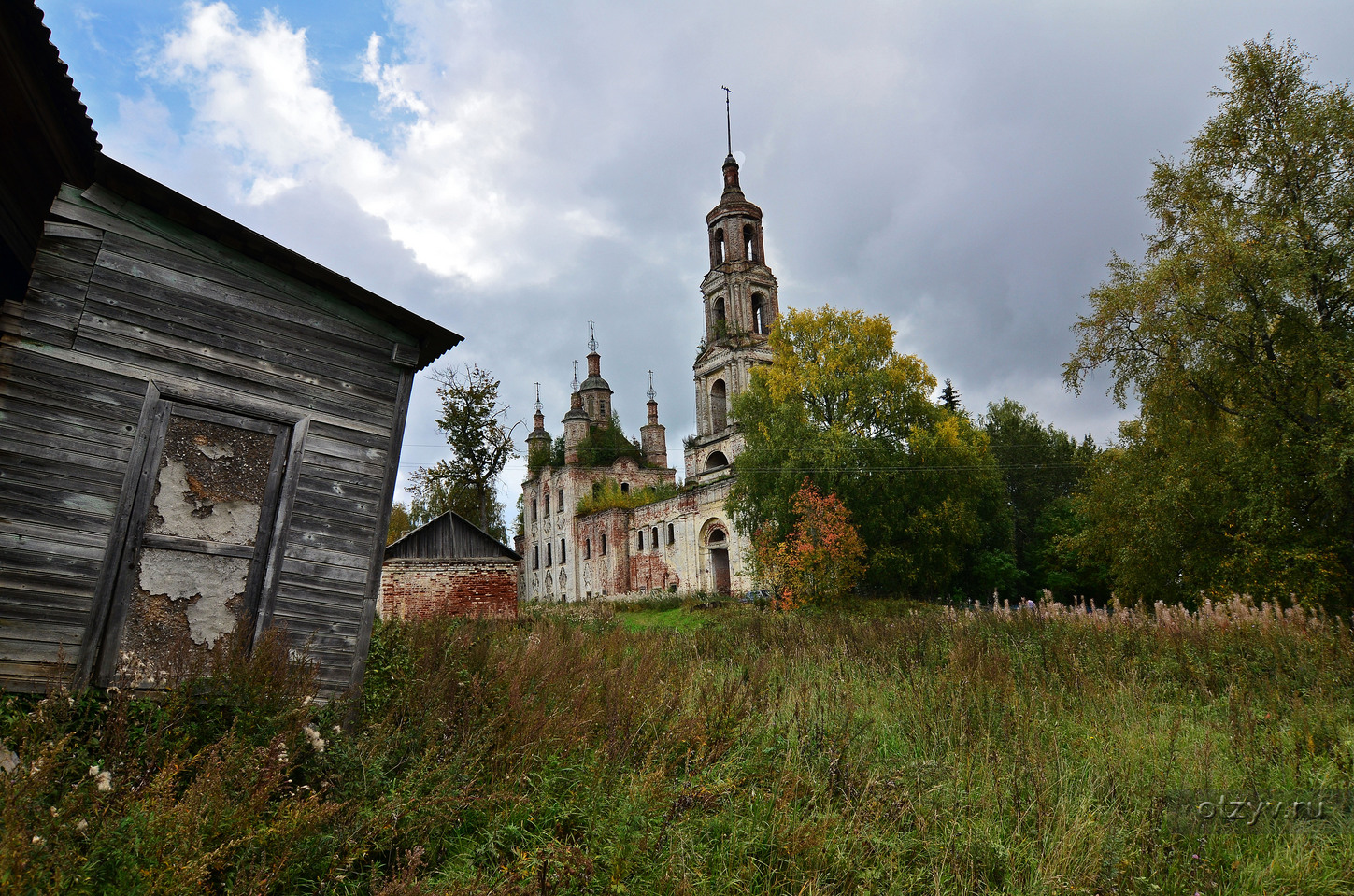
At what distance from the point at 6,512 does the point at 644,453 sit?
4608 centimetres

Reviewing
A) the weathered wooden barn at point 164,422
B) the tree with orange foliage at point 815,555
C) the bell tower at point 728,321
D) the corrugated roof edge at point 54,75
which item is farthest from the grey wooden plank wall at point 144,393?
the bell tower at point 728,321

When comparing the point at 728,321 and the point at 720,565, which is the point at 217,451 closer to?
the point at 720,565

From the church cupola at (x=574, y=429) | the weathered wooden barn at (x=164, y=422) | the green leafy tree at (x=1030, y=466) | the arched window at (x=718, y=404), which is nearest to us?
the weathered wooden barn at (x=164, y=422)

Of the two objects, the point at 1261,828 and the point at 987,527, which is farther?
the point at 987,527

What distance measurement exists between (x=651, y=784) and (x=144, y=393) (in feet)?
14.9

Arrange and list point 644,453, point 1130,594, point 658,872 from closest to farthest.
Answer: point 658,872
point 1130,594
point 644,453

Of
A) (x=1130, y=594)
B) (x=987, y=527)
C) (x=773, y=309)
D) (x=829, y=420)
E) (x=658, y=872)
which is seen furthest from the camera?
(x=773, y=309)

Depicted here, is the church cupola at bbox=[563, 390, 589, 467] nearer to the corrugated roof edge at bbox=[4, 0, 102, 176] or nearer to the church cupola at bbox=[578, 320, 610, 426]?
the church cupola at bbox=[578, 320, 610, 426]

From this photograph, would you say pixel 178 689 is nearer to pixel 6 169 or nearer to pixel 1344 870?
pixel 6 169

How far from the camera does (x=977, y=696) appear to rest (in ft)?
19.1

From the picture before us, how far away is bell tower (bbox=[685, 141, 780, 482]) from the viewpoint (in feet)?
121

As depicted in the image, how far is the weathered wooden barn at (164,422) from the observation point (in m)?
4.64

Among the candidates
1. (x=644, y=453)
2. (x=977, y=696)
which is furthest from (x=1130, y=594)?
(x=644, y=453)

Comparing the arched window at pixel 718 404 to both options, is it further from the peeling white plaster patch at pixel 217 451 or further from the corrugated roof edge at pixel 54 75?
the corrugated roof edge at pixel 54 75
